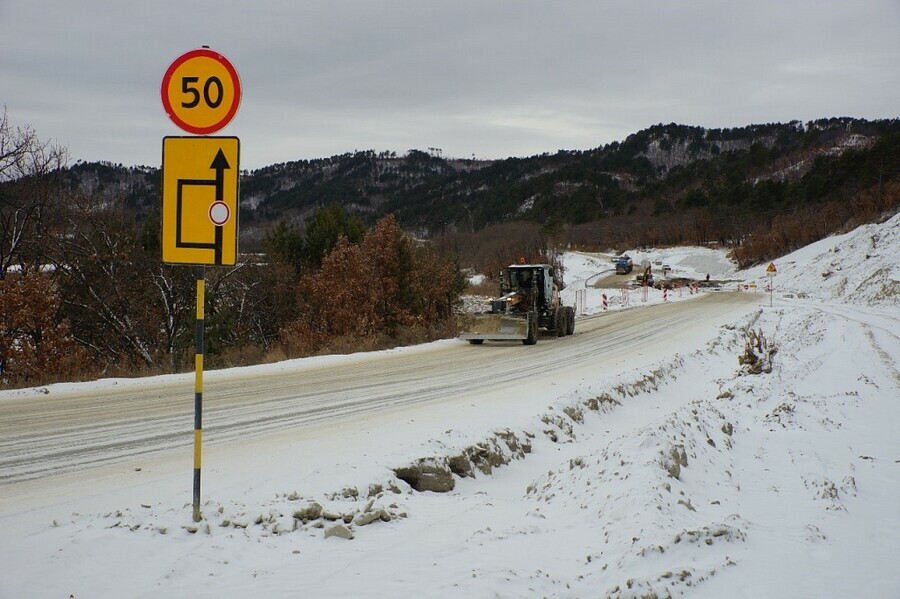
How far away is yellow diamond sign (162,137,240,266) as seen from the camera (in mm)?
5711

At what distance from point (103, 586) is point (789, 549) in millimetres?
5540

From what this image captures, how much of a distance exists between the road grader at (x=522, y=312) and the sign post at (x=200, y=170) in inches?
759

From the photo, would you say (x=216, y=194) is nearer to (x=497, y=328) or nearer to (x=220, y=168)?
(x=220, y=168)

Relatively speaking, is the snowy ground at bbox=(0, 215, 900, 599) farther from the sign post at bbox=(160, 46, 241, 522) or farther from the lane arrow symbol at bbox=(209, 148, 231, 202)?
the lane arrow symbol at bbox=(209, 148, 231, 202)

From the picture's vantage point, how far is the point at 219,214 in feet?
18.7

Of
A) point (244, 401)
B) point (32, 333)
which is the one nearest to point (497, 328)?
point (244, 401)

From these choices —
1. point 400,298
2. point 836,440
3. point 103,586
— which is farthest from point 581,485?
point 400,298

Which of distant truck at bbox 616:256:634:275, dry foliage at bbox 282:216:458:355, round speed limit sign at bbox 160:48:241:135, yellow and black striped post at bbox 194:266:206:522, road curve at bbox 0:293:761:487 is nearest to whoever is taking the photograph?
yellow and black striped post at bbox 194:266:206:522

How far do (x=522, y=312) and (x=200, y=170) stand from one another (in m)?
20.5

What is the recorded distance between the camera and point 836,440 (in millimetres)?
10367

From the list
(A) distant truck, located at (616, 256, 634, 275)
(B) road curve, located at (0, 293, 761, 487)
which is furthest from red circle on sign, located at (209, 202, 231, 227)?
(A) distant truck, located at (616, 256, 634, 275)

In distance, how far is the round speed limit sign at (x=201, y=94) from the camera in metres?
5.78

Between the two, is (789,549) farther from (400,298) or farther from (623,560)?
(400,298)

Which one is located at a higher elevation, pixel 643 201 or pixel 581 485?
pixel 643 201
